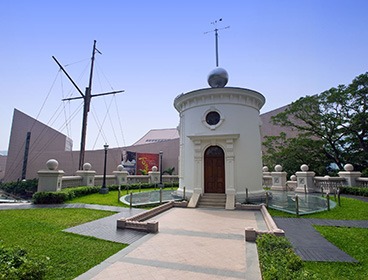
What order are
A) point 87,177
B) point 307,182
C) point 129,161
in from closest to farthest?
1. point 307,182
2. point 87,177
3. point 129,161

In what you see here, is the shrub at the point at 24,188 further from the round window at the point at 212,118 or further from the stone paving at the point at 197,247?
the round window at the point at 212,118

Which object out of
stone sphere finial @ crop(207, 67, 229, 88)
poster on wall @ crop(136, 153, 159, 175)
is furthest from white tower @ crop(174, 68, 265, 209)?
poster on wall @ crop(136, 153, 159, 175)

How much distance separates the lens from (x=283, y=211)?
1182 centimetres

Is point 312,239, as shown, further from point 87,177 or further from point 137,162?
point 137,162

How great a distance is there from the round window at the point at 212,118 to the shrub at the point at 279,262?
34.1 feet

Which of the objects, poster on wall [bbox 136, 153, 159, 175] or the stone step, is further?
poster on wall [bbox 136, 153, 159, 175]

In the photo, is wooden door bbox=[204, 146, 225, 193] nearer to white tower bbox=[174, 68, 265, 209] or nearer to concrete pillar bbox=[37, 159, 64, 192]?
white tower bbox=[174, 68, 265, 209]

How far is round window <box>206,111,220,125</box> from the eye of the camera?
50.2ft

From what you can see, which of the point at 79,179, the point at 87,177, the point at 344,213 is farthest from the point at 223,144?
the point at 79,179

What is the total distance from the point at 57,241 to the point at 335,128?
28.0m

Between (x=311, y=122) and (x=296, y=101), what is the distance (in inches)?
121

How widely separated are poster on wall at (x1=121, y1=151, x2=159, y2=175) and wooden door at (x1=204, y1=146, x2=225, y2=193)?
21.8m

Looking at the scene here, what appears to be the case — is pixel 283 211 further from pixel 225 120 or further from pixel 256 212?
pixel 225 120

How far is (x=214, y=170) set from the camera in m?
15.1
